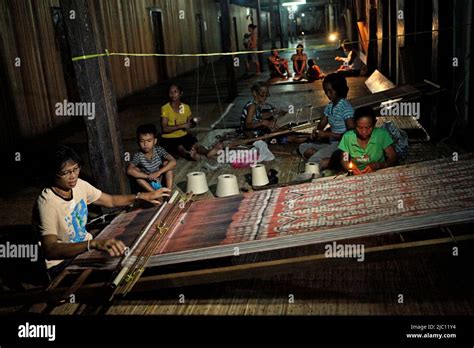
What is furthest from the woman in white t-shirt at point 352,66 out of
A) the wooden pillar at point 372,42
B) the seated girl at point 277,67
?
the seated girl at point 277,67

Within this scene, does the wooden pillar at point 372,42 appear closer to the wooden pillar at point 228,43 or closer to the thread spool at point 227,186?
the wooden pillar at point 228,43

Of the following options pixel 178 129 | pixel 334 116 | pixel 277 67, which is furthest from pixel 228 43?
pixel 334 116

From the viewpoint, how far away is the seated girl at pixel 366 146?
4094 millimetres

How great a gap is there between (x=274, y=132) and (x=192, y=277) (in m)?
4.04

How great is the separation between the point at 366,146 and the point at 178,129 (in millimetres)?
2765

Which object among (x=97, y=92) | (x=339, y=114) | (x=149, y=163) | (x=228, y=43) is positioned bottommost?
(x=149, y=163)

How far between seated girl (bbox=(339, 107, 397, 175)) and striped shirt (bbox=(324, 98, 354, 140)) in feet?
3.16

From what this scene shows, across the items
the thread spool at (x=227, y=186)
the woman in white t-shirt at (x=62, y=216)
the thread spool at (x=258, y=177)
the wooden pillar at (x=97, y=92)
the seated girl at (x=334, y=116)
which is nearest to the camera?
the woman in white t-shirt at (x=62, y=216)

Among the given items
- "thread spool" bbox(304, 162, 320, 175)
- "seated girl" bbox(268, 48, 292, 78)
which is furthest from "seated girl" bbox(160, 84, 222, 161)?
"seated girl" bbox(268, 48, 292, 78)

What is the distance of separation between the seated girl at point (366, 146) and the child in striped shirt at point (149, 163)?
71.1 inches

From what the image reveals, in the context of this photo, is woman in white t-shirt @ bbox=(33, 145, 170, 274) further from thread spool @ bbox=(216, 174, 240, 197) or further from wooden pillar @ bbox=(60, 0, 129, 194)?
thread spool @ bbox=(216, 174, 240, 197)

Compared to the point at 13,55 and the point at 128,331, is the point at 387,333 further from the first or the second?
the point at 13,55

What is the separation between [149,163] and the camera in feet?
15.5

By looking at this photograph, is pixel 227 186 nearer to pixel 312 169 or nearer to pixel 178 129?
pixel 312 169
